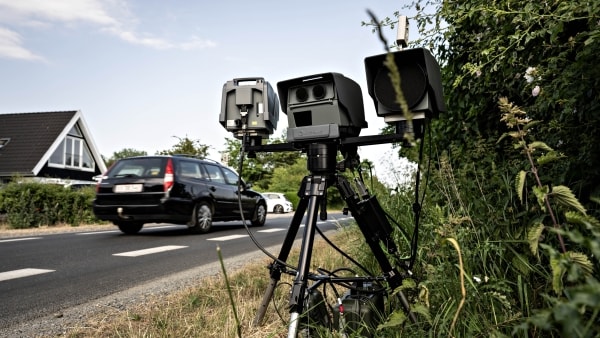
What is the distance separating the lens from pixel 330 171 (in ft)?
6.58

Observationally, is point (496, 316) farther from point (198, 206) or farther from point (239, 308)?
point (198, 206)

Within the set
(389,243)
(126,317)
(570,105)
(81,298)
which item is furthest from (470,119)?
(81,298)

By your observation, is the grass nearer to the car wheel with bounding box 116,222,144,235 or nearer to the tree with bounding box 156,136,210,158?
the car wheel with bounding box 116,222,144,235

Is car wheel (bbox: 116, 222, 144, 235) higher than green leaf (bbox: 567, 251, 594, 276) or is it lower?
lower

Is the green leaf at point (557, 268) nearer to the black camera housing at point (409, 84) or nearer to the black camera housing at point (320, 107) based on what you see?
the black camera housing at point (409, 84)

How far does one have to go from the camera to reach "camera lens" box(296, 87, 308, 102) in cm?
197

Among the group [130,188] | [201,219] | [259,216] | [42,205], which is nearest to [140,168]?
[130,188]

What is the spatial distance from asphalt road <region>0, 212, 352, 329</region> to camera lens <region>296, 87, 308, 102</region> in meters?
2.30

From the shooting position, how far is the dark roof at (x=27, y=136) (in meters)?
24.8

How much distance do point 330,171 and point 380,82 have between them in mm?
448

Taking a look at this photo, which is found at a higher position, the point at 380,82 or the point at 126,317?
the point at 380,82

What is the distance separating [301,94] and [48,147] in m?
27.1

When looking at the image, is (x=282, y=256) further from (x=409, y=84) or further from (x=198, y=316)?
(x=409, y=84)

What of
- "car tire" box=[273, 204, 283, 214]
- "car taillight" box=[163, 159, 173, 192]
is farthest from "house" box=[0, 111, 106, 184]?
"car taillight" box=[163, 159, 173, 192]
